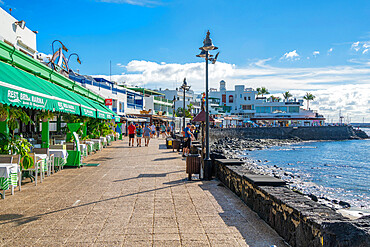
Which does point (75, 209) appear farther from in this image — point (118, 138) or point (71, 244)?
point (118, 138)

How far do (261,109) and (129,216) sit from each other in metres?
92.7

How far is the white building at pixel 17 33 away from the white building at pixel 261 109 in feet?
236

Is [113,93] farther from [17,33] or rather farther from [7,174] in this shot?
[7,174]

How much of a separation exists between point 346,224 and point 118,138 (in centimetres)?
2763

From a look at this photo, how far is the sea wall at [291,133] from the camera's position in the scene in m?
64.8

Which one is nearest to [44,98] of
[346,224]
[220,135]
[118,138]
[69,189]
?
[69,189]

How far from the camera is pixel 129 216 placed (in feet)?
17.6

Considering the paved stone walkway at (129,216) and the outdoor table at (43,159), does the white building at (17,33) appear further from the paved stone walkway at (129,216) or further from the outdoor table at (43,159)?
the paved stone walkway at (129,216)

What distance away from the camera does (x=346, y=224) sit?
3.23m

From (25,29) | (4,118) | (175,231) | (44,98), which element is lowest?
(175,231)

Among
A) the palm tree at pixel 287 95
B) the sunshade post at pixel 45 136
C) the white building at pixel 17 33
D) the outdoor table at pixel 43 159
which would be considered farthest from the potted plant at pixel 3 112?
the palm tree at pixel 287 95

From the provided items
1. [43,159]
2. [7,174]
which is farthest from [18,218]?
[43,159]

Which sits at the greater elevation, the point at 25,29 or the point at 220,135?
the point at 25,29

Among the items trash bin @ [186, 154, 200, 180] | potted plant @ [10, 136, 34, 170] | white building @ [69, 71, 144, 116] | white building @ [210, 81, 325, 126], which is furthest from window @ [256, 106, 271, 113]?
potted plant @ [10, 136, 34, 170]
